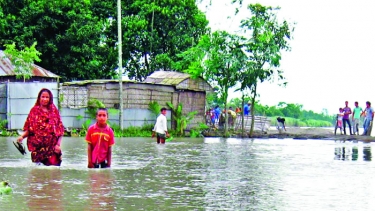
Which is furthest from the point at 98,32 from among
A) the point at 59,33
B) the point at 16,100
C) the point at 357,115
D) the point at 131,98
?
the point at 357,115

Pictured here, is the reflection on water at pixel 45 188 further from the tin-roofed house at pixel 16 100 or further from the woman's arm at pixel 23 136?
the tin-roofed house at pixel 16 100

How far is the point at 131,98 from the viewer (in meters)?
35.6

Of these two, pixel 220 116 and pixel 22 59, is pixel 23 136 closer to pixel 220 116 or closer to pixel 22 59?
pixel 22 59

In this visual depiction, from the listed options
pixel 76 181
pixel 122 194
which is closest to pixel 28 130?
pixel 76 181

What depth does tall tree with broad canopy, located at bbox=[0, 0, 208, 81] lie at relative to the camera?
41.6m

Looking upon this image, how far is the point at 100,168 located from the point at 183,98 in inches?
1009

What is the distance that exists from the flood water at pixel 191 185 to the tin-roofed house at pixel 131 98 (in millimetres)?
18197

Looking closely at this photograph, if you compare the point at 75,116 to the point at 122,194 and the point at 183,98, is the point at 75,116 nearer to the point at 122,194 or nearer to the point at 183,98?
the point at 183,98

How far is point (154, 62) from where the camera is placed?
47.7 metres

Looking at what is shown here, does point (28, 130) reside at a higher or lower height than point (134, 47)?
lower

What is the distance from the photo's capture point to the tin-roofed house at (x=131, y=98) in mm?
33500

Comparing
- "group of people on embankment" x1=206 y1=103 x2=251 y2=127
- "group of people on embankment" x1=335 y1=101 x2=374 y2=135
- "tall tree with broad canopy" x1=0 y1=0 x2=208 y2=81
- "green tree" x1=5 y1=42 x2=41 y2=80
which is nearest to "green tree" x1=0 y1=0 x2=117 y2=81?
"tall tree with broad canopy" x1=0 y1=0 x2=208 y2=81

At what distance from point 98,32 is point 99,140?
32715 millimetres

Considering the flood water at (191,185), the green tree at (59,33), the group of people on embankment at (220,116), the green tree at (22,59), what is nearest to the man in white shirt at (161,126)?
the flood water at (191,185)
